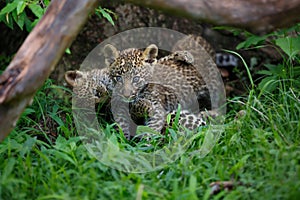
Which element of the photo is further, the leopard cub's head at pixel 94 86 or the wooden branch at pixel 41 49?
the leopard cub's head at pixel 94 86

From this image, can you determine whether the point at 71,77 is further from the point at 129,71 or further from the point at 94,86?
the point at 129,71

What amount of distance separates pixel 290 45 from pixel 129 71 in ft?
6.27

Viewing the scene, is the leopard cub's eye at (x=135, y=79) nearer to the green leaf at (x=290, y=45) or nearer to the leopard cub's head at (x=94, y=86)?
the leopard cub's head at (x=94, y=86)

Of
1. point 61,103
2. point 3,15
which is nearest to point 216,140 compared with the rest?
point 61,103

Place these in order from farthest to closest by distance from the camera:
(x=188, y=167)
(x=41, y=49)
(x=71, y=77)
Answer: (x=71, y=77), (x=188, y=167), (x=41, y=49)

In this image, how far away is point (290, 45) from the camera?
6387 millimetres

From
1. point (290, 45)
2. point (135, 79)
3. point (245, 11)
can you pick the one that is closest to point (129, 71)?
point (135, 79)

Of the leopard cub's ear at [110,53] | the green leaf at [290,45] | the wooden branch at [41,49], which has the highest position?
the wooden branch at [41,49]

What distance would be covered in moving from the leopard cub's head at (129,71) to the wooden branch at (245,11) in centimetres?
201

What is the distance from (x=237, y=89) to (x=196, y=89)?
1.06 metres

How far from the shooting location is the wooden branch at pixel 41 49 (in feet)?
13.8

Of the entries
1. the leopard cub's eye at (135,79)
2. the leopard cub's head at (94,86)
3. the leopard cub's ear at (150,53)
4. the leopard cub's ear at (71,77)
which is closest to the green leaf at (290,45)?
the leopard cub's ear at (150,53)

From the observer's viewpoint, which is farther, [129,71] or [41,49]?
[129,71]

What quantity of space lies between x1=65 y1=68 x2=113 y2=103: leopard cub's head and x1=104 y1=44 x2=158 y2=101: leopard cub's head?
0.12 meters
